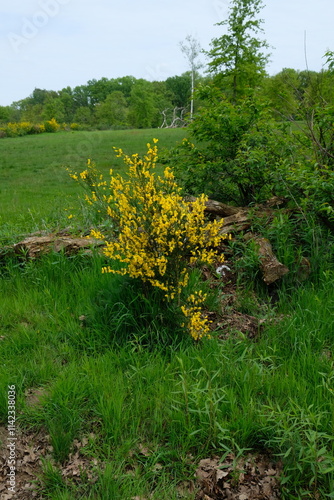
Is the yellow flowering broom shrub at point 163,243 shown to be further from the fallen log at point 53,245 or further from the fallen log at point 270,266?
the fallen log at point 53,245

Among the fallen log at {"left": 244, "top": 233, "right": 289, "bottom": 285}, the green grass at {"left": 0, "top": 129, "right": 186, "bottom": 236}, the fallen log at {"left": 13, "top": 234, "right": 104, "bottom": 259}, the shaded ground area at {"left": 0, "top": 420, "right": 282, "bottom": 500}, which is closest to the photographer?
the shaded ground area at {"left": 0, "top": 420, "right": 282, "bottom": 500}

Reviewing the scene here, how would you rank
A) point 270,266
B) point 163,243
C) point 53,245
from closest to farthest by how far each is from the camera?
point 163,243 < point 270,266 < point 53,245

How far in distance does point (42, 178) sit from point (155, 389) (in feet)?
47.2

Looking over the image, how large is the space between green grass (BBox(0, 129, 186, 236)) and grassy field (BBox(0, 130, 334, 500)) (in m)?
2.62

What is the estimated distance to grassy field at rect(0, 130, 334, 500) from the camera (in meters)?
2.18

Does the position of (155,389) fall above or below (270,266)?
below

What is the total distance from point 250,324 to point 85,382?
1.55 meters

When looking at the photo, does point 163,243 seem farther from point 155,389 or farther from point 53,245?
point 53,245

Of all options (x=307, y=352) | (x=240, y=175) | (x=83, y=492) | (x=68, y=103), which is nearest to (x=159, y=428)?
(x=83, y=492)

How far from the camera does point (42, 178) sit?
15.6 meters

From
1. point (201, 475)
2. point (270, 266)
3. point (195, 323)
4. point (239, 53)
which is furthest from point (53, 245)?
point (239, 53)

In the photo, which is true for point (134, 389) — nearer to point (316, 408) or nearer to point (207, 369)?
point (207, 369)

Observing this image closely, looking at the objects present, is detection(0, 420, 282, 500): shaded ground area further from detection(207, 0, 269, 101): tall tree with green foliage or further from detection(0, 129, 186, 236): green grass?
detection(207, 0, 269, 101): tall tree with green foliage

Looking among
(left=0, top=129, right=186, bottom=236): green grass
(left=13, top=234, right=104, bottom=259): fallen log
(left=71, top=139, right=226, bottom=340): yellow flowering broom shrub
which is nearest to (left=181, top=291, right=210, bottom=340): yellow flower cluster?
(left=71, top=139, right=226, bottom=340): yellow flowering broom shrub
